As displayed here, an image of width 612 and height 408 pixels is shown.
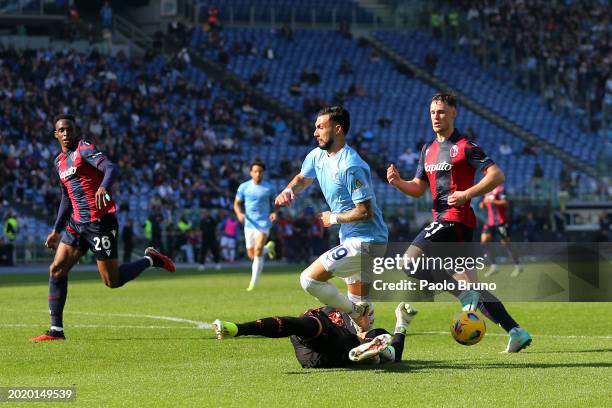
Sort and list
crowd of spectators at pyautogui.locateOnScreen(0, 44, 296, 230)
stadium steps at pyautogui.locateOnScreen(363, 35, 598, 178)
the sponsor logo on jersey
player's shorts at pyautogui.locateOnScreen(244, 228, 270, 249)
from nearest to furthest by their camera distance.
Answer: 1. the sponsor logo on jersey
2. player's shorts at pyautogui.locateOnScreen(244, 228, 270, 249)
3. crowd of spectators at pyautogui.locateOnScreen(0, 44, 296, 230)
4. stadium steps at pyautogui.locateOnScreen(363, 35, 598, 178)

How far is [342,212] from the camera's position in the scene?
12836mm

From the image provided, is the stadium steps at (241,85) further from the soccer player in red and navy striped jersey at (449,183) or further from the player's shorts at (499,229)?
the soccer player in red and navy striped jersey at (449,183)

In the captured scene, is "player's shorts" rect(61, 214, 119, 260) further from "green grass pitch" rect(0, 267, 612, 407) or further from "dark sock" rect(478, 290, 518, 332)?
"dark sock" rect(478, 290, 518, 332)

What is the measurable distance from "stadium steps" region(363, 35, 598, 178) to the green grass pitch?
3366 centimetres

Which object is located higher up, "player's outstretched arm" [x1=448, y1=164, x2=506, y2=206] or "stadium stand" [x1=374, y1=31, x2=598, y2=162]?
"player's outstretched arm" [x1=448, y1=164, x2=506, y2=206]

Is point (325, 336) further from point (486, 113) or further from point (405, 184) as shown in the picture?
point (486, 113)

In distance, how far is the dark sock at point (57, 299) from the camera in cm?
1582

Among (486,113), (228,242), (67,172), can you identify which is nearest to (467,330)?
(67,172)

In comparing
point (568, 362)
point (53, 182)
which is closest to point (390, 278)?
point (568, 362)

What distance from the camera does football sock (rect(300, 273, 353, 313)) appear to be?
12.5m

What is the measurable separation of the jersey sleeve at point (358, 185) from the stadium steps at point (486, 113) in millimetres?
41356

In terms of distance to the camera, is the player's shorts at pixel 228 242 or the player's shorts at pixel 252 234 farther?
the player's shorts at pixel 228 242

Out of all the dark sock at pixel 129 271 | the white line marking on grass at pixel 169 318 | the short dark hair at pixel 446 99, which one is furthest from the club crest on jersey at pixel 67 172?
the short dark hair at pixel 446 99

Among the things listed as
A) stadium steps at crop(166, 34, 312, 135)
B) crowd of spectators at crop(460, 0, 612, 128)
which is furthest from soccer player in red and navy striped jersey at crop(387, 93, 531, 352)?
crowd of spectators at crop(460, 0, 612, 128)
